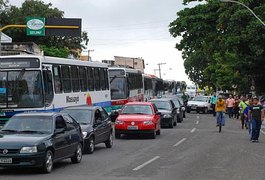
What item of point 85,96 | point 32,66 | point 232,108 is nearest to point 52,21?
point 232,108

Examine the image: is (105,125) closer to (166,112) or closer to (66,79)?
(66,79)

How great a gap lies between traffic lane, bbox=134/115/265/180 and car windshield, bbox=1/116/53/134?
2541mm

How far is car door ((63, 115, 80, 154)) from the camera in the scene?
14.0 metres

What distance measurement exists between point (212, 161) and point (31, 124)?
16.9 ft

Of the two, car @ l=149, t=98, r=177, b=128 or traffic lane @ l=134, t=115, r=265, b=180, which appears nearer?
traffic lane @ l=134, t=115, r=265, b=180

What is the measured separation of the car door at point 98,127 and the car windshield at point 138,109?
5289 mm

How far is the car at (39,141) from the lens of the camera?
1195 centimetres

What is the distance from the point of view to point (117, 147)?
19.5m

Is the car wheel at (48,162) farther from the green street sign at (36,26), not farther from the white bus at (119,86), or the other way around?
the white bus at (119,86)

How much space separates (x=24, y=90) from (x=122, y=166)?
7737 millimetres

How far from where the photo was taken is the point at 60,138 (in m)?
13.3

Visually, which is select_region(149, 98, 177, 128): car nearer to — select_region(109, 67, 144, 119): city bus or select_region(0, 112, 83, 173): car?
select_region(109, 67, 144, 119): city bus

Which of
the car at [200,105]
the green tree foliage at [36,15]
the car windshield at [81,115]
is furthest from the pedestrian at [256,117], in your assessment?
the green tree foliage at [36,15]

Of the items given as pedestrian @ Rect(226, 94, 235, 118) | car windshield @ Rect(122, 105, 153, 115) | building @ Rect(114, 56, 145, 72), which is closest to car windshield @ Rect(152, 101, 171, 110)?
car windshield @ Rect(122, 105, 153, 115)
